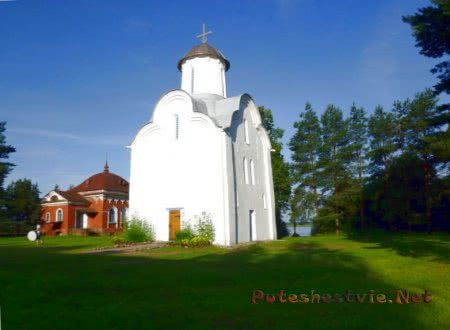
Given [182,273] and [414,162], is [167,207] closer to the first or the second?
[182,273]

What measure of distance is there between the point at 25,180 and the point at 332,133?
42.1 m

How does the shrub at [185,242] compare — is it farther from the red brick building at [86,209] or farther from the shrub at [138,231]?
the red brick building at [86,209]

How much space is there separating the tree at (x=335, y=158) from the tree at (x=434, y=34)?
73.6 ft

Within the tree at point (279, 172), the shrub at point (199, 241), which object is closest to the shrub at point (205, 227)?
the shrub at point (199, 241)

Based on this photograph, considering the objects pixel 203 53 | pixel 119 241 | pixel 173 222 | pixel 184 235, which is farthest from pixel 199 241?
pixel 203 53

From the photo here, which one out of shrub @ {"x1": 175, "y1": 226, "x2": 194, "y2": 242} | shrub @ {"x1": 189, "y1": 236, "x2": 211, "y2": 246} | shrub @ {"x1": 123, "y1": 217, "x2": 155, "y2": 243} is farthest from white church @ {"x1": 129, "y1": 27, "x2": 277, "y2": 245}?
shrub @ {"x1": 175, "y1": 226, "x2": 194, "y2": 242}

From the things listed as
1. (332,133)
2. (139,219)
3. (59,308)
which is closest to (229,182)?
(139,219)

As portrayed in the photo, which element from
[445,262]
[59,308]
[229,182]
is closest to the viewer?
[59,308]

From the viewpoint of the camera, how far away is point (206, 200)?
2169 cm

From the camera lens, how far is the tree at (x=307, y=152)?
37.6 m

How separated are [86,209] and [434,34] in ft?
119

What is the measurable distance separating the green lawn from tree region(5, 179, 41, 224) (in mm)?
37448

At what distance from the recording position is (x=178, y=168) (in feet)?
75.2

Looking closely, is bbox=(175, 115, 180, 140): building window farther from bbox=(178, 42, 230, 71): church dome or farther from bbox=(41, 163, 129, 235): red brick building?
bbox=(41, 163, 129, 235): red brick building
